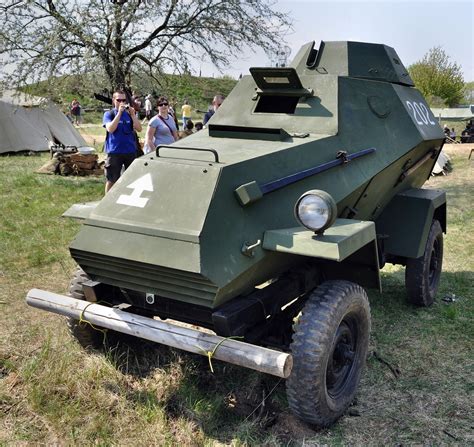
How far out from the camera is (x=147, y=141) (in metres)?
7.31

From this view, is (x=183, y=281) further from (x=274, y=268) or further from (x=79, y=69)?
(x=79, y=69)

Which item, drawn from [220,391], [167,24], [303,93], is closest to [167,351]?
[220,391]

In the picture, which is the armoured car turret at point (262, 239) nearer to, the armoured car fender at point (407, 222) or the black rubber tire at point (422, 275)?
the armoured car fender at point (407, 222)

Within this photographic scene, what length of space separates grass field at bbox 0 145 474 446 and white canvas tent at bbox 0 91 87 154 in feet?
36.5

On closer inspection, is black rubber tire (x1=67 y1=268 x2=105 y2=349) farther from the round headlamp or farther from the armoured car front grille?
the round headlamp

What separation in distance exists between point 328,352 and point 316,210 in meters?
0.77

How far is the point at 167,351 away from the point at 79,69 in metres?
7.78

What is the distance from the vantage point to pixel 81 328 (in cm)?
392

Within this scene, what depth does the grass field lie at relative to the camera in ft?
10.7

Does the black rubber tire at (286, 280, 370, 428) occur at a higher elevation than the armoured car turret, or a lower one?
lower

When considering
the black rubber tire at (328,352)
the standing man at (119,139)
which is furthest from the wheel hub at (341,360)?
the standing man at (119,139)

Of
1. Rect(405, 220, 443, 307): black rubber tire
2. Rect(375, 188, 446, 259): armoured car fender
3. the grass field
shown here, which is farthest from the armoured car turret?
Rect(405, 220, 443, 307): black rubber tire

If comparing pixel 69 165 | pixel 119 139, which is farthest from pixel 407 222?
pixel 69 165

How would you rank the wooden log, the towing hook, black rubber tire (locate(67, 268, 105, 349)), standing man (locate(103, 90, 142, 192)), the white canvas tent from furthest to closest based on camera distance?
the white canvas tent → standing man (locate(103, 90, 142, 192)) → black rubber tire (locate(67, 268, 105, 349)) → the towing hook → the wooden log
